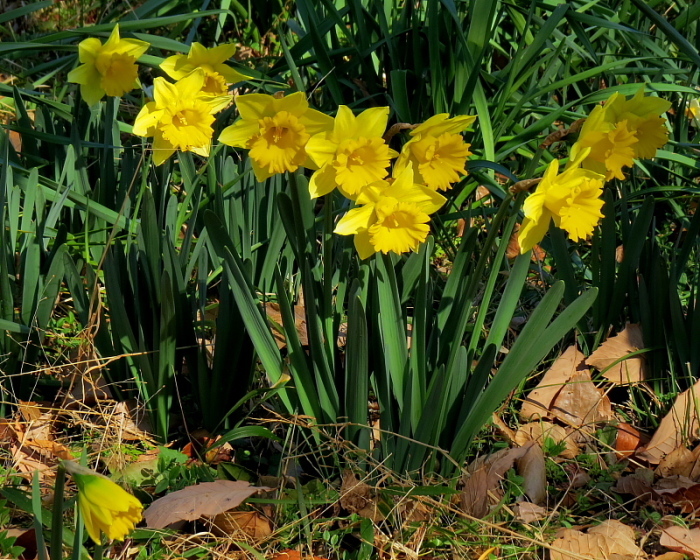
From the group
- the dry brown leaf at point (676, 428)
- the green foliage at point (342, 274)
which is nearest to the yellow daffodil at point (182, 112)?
the green foliage at point (342, 274)

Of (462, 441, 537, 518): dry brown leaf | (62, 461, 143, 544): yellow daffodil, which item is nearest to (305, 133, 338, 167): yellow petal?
Result: (62, 461, 143, 544): yellow daffodil

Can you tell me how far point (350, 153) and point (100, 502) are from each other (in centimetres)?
72

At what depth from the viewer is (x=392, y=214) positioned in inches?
52.0

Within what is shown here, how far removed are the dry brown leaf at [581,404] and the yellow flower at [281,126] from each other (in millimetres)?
1018

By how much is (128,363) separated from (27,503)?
1.49 ft

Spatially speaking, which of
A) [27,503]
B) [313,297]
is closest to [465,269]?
[313,297]

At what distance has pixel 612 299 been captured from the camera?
2.03m

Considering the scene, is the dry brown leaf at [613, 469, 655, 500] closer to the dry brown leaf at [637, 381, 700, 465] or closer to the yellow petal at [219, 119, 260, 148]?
the dry brown leaf at [637, 381, 700, 465]

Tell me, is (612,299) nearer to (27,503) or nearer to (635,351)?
(635,351)

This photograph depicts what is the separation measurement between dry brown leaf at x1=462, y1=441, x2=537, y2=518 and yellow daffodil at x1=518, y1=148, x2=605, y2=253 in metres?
0.60

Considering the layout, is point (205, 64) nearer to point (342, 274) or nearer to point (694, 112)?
point (342, 274)

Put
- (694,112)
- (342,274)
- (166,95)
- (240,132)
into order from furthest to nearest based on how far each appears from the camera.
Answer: (694,112) → (342,274) → (166,95) → (240,132)

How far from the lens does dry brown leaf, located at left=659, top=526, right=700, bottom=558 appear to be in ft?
4.95

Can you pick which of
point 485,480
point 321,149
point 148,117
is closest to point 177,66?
point 148,117
